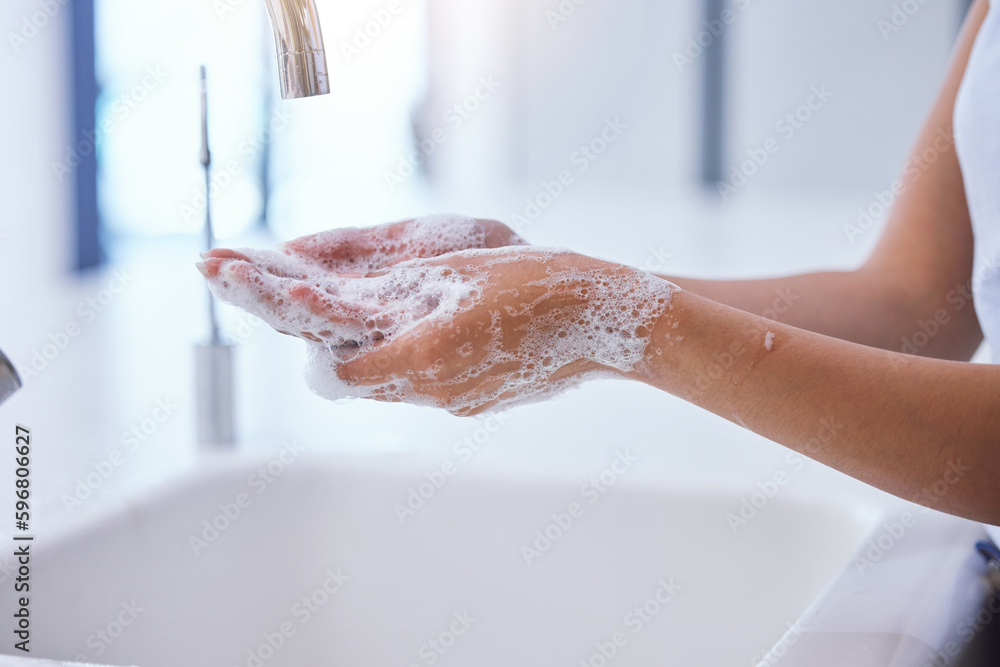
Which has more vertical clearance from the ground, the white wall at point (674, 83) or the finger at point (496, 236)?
the white wall at point (674, 83)

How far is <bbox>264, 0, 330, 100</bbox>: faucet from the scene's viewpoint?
40 centimetres

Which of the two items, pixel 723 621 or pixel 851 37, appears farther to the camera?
pixel 851 37

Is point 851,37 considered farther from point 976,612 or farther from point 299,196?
point 976,612

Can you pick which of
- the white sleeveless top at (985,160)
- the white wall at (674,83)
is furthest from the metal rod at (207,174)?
the white wall at (674,83)

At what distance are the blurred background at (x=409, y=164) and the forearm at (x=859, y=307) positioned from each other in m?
0.20

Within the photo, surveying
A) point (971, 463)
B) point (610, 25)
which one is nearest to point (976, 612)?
point (971, 463)

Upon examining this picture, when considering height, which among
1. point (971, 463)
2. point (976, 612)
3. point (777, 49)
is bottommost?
point (976, 612)

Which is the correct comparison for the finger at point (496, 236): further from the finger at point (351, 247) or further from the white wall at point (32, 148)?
the white wall at point (32, 148)

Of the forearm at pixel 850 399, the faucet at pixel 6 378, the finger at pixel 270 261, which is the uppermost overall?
the finger at pixel 270 261

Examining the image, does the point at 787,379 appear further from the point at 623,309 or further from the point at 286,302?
the point at 286,302

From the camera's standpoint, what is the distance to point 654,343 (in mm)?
490

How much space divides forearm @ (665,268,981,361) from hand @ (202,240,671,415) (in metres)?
0.19

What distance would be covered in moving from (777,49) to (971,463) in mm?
3837

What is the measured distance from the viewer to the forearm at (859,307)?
67 cm
